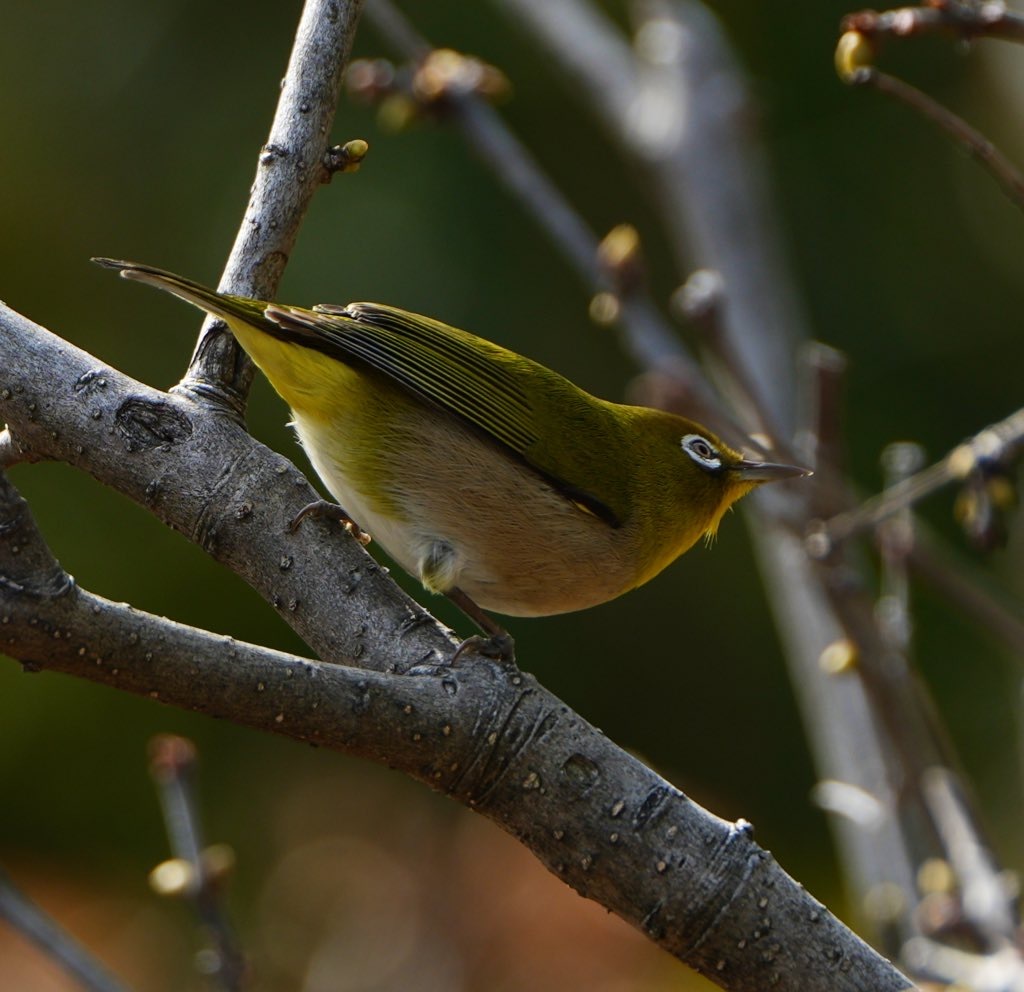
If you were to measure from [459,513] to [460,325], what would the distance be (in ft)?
21.2

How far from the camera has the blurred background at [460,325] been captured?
562 cm

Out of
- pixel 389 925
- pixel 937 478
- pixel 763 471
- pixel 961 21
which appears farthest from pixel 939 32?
pixel 389 925

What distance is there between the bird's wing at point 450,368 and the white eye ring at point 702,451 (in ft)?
1.73

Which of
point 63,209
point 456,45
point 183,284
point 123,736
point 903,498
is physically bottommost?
point 123,736

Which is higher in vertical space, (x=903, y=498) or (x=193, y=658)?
(x=903, y=498)

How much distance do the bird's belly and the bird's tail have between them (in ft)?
1.61

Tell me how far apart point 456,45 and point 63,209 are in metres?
3.56

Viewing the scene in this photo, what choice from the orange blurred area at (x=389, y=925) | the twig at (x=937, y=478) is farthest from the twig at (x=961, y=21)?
the orange blurred area at (x=389, y=925)

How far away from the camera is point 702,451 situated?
4.18m

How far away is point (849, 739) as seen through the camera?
3994 mm

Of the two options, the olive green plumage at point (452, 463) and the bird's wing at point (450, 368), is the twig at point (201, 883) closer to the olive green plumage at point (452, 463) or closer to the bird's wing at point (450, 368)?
the olive green plumage at point (452, 463)

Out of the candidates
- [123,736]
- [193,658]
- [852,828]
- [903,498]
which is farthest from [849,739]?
[123,736]

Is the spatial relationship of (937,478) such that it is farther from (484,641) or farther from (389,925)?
(389,925)

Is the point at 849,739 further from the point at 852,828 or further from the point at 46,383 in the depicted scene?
the point at 46,383
